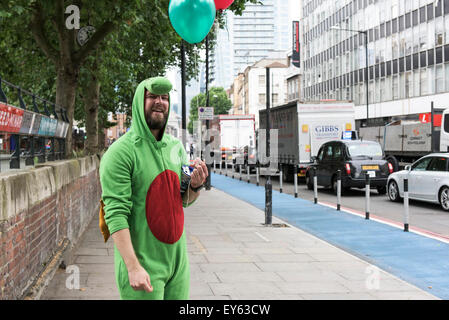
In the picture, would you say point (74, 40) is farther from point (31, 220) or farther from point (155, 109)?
point (155, 109)

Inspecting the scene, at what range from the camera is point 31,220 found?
200 inches

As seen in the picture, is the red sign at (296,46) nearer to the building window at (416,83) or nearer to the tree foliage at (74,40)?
the building window at (416,83)

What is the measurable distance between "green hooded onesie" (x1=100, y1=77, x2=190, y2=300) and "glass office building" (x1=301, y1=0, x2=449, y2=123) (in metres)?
40.1

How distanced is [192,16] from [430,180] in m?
10.5

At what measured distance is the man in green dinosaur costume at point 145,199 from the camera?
286 centimetres

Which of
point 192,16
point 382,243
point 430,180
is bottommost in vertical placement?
point 382,243

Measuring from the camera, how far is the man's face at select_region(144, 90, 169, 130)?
9.86ft

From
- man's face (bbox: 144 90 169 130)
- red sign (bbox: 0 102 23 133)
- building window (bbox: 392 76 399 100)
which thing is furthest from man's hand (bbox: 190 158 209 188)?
building window (bbox: 392 76 399 100)

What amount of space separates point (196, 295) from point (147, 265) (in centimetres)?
300

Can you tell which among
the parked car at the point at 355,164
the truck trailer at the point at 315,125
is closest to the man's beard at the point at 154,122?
the parked car at the point at 355,164

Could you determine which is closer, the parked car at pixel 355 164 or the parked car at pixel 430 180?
the parked car at pixel 430 180

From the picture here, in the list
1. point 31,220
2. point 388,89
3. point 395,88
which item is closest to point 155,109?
point 31,220

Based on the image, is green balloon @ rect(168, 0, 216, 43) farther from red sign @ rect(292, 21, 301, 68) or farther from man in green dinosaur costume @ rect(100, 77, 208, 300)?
red sign @ rect(292, 21, 301, 68)
